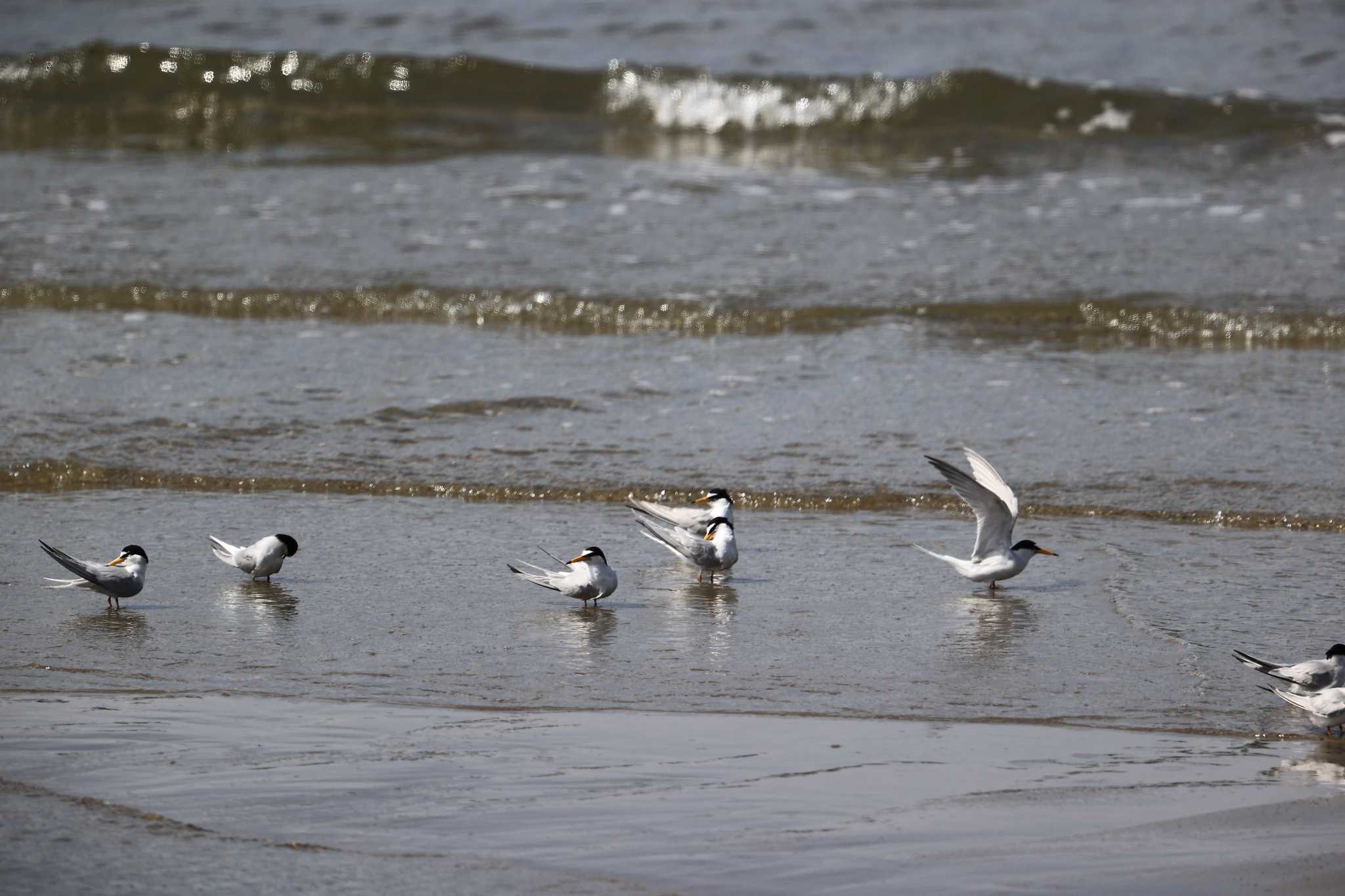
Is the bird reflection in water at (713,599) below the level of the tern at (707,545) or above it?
below

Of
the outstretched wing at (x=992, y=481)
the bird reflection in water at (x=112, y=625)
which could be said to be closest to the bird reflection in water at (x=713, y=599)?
the outstretched wing at (x=992, y=481)

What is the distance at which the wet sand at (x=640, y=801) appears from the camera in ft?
12.2

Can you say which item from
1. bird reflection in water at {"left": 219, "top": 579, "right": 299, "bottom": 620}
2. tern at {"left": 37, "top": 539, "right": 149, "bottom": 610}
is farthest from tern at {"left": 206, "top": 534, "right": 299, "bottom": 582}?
tern at {"left": 37, "top": 539, "right": 149, "bottom": 610}

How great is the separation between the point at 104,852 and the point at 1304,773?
10.2 feet

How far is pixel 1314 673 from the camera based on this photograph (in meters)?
4.81

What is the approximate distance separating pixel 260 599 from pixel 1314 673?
3.65 metres

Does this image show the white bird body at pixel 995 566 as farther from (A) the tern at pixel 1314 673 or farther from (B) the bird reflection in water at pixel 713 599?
(A) the tern at pixel 1314 673

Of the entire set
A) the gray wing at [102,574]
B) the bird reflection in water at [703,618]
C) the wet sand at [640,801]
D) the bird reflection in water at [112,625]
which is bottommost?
the bird reflection in water at [112,625]

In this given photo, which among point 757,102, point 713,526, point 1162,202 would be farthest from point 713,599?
point 757,102

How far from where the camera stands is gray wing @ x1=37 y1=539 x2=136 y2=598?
580 cm

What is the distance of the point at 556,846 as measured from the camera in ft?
12.7

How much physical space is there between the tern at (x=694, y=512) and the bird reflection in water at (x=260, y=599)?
1.49 metres

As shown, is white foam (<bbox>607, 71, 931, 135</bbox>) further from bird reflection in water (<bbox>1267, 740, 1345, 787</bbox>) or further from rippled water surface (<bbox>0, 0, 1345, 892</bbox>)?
bird reflection in water (<bbox>1267, 740, 1345, 787</bbox>)

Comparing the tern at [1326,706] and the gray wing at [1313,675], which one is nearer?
the tern at [1326,706]
